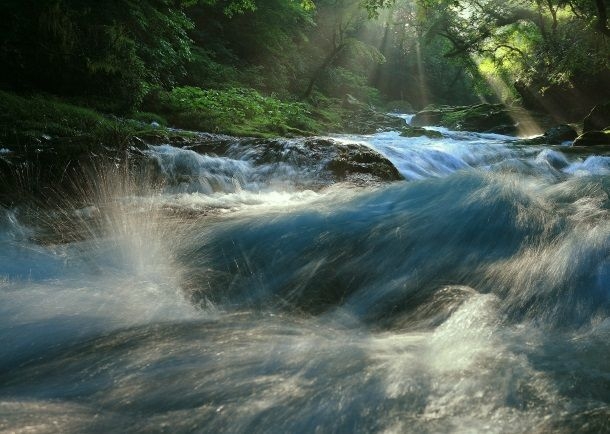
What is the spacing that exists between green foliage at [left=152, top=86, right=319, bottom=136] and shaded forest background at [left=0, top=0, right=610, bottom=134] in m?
0.04

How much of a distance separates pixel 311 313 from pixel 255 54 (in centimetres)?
1994

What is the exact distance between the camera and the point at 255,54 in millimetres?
20453

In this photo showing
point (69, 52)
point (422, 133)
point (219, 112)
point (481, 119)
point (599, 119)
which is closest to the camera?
point (69, 52)

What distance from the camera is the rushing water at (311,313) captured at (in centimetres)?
152

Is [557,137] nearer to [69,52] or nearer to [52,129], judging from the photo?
[69,52]

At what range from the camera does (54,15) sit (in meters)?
7.52

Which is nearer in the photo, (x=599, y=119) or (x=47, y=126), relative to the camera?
(x=47, y=126)

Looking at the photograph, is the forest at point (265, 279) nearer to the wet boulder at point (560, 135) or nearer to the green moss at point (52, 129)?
the green moss at point (52, 129)

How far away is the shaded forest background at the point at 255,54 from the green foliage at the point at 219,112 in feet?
0.15

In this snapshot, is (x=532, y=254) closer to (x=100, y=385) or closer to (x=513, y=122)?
(x=100, y=385)

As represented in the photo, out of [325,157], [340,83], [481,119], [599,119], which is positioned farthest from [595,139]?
[340,83]

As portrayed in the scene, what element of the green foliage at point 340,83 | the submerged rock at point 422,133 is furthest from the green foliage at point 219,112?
the green foliage at point 340,83

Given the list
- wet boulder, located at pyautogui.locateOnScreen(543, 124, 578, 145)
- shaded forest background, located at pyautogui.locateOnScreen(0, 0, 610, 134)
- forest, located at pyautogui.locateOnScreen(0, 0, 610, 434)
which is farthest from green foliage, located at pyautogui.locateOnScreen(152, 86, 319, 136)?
wet boulder, located at pyautogui.locateOnScreen(543, 124, 578, 145)

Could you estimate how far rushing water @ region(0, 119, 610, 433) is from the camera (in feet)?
4.99
